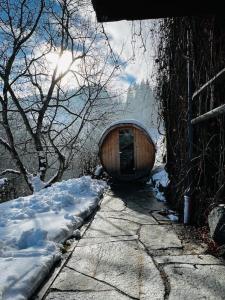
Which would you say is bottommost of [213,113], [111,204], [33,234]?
[111,204]

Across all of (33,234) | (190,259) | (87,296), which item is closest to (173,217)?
(190,259)

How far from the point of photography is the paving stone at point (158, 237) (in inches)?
155

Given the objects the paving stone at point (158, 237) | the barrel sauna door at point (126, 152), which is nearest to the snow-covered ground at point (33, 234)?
the paving stone at point (158, 237)

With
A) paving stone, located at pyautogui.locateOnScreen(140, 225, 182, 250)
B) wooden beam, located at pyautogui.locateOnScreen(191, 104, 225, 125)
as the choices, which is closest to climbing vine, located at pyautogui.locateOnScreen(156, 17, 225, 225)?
wooden beam, located at pyautogui.locateOnScreen(191, 104, 225, 125)

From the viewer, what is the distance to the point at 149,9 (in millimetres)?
1847

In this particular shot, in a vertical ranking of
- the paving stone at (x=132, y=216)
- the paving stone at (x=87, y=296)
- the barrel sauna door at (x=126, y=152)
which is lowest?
the paving stone at (x=132, y=216)

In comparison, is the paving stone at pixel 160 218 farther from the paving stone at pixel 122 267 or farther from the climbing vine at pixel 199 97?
the paving stone at pixel 122 267

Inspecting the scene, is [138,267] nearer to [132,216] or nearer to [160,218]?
[160,218]

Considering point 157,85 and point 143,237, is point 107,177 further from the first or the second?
point 143,237

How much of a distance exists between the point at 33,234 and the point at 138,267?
1455 millimetres

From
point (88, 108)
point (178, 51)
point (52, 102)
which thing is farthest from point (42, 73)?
point (178, 51)

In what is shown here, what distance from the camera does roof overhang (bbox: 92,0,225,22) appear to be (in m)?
1.77

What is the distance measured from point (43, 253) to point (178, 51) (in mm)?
4294

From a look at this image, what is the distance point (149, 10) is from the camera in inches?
73.1
